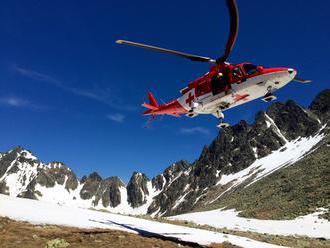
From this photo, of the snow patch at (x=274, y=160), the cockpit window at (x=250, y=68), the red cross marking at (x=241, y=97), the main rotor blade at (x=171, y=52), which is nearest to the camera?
the main rotor blade at (x=171, y=52)

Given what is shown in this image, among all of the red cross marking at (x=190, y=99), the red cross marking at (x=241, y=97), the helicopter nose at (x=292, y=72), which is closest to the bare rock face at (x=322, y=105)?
the red cross marking at (x=190, y=99)

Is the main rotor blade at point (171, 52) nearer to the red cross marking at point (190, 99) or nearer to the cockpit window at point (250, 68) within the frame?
the cockpit window at point (250, 68)

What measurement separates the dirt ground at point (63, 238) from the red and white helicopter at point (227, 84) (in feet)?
40.6

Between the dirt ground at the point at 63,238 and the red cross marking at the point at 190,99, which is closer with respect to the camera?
the dirt ground at the point at 63,238

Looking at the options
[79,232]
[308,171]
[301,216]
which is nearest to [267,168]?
[308,171]

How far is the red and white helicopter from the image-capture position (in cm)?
2511

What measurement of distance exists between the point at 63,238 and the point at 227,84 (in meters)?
16.7

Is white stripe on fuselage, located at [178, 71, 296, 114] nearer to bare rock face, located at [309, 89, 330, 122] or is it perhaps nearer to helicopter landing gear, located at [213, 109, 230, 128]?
helicopter landing gear, located at [213, 109, 230, 128]

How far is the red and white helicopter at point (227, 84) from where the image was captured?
2511cm

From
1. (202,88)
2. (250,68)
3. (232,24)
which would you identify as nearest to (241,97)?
(250,68)

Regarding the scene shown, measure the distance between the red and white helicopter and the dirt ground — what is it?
40.6 ft

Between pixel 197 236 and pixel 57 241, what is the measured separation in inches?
Answer: 376

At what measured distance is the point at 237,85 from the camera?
27.2 meters

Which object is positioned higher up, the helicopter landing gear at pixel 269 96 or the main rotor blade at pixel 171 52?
the main rotor blade at pixel 171 52
